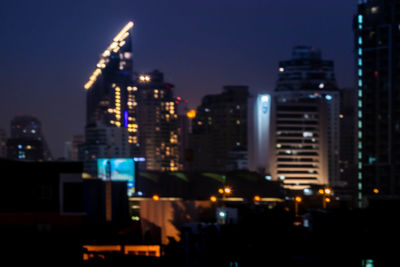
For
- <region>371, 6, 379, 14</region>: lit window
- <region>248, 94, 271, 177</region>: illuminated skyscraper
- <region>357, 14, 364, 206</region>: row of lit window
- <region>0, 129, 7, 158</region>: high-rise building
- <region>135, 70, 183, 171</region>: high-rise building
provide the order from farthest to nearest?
<region>135, 70, 183, 171</region>: high-rise building
<region>0, 129, 7, 158</region>: high-rise building
<region>248, 94, 271, 177</region>: illuminated skyscraper
<region>371, 6, 379, 14</region>: lit window
<region>357, 14, 364, 206</region>: row of lit window

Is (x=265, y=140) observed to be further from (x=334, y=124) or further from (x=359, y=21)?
(x=359, y=21)

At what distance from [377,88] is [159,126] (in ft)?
310

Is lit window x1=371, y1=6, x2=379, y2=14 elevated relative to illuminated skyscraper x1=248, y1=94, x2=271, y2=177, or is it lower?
elevated

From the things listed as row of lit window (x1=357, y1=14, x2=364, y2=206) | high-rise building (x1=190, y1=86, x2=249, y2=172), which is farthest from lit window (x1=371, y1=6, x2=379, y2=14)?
high-rise building (x1=190, y1=86, x2=249, y2=172)

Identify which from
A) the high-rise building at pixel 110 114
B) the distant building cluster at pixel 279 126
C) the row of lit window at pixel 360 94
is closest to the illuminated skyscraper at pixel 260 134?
the distant building cluster at pixel 279 126

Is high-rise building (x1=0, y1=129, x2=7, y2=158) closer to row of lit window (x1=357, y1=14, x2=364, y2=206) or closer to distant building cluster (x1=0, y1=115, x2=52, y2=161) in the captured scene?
distant building cluster (x1=0, y1=115, x2=52, y2=161)

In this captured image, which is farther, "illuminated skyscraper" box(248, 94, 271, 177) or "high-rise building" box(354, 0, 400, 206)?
"illuminated skyscraper" box(248, 94, 271, 177)

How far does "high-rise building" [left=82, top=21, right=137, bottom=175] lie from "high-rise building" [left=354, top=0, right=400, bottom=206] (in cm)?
5487

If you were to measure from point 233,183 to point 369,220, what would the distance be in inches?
2494

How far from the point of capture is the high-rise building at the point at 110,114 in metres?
134

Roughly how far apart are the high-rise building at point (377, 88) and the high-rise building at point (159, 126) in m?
79.7

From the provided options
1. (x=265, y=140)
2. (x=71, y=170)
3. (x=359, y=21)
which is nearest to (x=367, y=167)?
(x=359, y=21)

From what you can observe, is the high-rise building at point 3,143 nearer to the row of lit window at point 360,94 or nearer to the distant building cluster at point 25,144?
the distant building cluster at point 25,144

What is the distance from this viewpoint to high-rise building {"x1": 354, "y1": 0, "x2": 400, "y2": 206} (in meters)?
73.4
